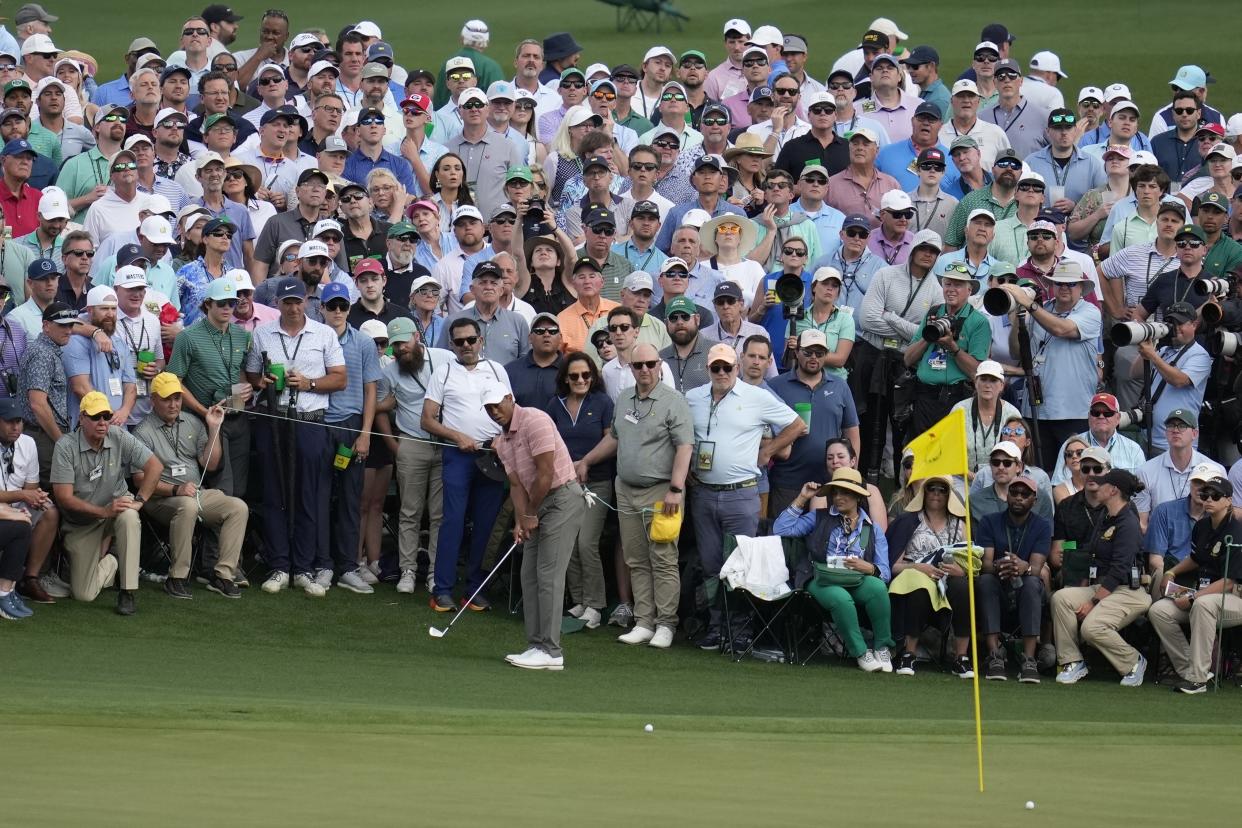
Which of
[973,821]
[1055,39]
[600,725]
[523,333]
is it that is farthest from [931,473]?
[1055,39]

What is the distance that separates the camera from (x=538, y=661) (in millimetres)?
14031

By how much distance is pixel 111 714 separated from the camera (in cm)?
1060

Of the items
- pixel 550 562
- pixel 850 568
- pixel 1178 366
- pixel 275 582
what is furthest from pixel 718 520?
pixel 1178 366

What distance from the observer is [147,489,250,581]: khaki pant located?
50.1 ft

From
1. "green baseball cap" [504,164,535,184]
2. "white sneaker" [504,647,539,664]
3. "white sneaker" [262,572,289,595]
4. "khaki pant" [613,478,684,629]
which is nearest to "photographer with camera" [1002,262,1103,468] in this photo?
"khaki pant" [613,478,684,629]

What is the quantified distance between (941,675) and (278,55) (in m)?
11.4

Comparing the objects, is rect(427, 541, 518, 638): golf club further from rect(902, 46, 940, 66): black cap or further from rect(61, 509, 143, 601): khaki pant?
rect(902, 46, 940, 66): black cap

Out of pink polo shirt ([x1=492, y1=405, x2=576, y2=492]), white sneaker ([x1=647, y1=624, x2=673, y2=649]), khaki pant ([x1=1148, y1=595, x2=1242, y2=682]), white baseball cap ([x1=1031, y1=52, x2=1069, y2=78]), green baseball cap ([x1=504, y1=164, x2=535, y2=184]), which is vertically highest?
white baseball cap ([x1=1031, y1=52, x2=1069, y2=78])

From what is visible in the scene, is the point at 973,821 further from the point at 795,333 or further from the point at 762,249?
the point at 762,249

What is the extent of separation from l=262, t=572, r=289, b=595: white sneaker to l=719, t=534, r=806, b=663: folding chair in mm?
3544

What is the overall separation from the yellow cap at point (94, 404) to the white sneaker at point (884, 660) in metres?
6.01

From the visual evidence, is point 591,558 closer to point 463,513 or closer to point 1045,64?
point 463,513

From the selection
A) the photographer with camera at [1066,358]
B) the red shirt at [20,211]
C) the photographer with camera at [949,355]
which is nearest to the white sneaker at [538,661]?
the photographer with camera at [949,355]

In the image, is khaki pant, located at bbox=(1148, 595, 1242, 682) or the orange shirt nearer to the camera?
khaki pant, located at bbox=(1148, 595, 1242, 682)
